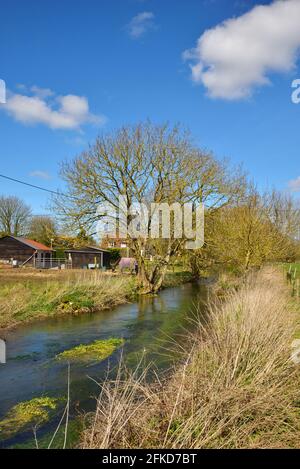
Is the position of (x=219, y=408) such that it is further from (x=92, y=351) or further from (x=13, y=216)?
(x=13, y=216)

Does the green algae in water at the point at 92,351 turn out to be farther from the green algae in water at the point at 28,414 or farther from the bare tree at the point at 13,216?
the bare tree at the point at 13,216

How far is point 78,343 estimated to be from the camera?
1010 centimetres

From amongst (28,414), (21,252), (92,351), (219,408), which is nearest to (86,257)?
(21,252)

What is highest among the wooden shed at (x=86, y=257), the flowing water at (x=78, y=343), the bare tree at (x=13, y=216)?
Answer: the bare tree at (x=13, y=216)

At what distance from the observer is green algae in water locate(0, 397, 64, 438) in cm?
517

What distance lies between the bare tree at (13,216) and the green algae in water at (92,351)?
48.9m

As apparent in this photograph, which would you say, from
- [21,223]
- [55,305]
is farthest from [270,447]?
[21,223]

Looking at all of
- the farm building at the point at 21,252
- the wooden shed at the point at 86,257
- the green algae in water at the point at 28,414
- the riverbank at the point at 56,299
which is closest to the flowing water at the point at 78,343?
the green algae in water at the point at 28,414

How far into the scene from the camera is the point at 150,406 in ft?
12.8

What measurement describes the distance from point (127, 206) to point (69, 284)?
7.57 meters

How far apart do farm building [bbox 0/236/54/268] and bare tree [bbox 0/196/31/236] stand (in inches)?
395

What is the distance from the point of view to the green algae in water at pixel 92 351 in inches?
344

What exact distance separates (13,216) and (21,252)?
45.7 ft

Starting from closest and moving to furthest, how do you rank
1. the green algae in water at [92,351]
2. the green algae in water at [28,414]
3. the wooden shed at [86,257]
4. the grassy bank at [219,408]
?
the grassy bank at [219,408] < the green algae in water at [28,414] < the green algae in water at [92,351] < the wooden shed at [86,257]
